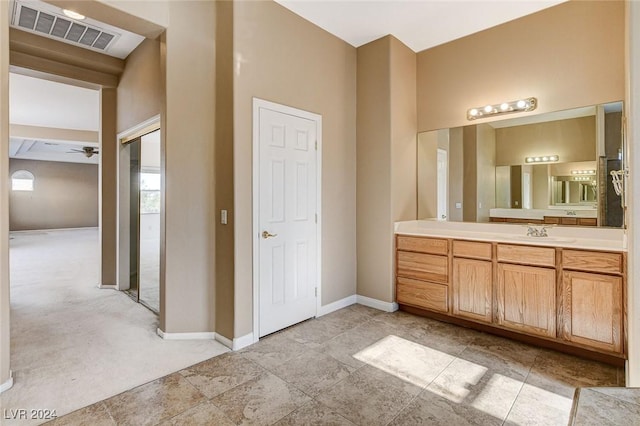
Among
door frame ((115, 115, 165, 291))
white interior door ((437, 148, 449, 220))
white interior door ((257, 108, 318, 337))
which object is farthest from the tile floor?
door frame ((115, 115, 165, 291))

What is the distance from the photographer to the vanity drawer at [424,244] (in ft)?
11.0

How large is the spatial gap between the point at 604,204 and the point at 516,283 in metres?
1.01

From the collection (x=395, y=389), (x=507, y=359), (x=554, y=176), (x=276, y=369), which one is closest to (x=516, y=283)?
(x=507, y=359)

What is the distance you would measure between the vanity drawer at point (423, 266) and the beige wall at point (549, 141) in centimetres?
125

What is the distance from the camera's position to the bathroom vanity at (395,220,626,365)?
247 cm

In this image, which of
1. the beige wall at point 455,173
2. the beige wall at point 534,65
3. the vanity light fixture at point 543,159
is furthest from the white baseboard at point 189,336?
the vanity light fixture at point 543,159

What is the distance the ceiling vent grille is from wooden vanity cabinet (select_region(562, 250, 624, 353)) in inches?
197

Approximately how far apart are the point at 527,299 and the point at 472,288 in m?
0.46

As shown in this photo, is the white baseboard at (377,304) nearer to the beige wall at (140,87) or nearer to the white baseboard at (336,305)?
the white baseboard at (336,305)

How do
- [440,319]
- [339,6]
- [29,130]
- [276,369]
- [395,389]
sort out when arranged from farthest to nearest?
[29,130] → [440,319] → [339,6] → [276,369] → [395,389]

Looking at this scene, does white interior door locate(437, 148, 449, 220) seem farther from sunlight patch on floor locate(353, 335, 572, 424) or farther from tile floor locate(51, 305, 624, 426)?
sunlight patch on floor locate(353, 335, 572, 424)

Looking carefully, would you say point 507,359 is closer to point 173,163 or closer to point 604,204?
point 604,204

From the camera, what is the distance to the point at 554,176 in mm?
3152

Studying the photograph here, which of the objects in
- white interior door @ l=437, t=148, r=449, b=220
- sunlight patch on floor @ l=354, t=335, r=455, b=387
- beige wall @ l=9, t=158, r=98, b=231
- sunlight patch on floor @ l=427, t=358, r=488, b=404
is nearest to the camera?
sunlight patch on floor @ l=427, t=358, r=488, b=404
